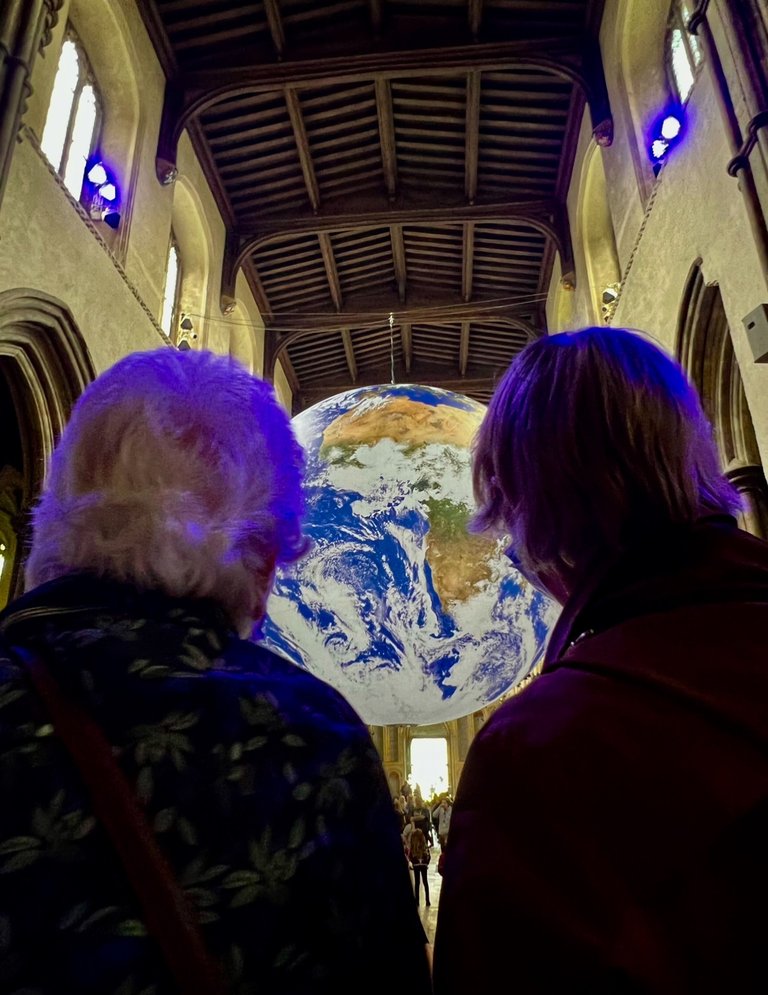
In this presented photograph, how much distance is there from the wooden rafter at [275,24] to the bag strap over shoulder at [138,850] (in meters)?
9.94

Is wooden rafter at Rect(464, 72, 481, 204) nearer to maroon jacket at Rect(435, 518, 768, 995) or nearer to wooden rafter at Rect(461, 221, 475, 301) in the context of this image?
wooden rafter at Rect(461, 221, 475, 301)

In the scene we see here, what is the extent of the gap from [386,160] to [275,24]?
2.64 meters

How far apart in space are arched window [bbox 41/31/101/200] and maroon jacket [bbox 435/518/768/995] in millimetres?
7701

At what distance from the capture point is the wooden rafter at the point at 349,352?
551 inches

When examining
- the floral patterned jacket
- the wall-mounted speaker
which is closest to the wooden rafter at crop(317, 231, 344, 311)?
the wall-mounted speaker

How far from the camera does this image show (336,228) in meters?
11.3

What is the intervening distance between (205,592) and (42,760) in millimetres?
322

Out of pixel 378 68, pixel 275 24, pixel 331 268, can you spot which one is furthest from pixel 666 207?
pixel 331 268

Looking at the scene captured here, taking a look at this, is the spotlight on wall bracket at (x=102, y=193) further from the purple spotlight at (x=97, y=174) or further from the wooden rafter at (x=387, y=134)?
the wooden rafter at (x=387, y=134)

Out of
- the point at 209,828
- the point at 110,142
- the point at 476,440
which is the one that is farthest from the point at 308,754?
the point at 110,142

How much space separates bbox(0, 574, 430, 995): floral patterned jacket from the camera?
2.20ft

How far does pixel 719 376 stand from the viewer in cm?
657

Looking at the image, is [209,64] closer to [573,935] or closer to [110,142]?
[110,142]

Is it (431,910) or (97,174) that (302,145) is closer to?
(97,174)
